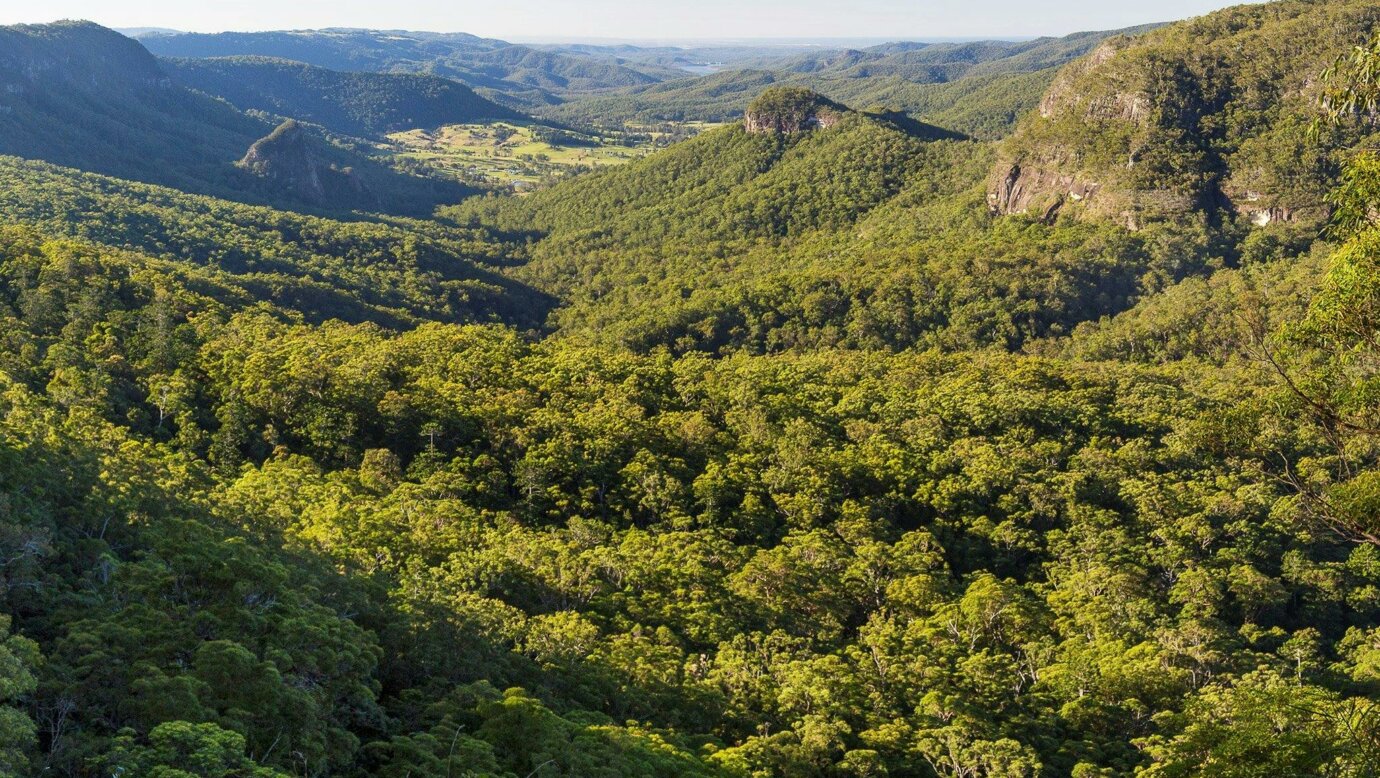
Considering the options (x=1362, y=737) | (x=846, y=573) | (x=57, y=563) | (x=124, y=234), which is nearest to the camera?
(x=1362, y=737)

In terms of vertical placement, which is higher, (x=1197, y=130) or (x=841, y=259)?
(x=1197, y=130)

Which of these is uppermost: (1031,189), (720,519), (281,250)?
(1031,189)

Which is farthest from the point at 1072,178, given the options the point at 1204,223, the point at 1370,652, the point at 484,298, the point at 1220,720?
the point at 1220,720

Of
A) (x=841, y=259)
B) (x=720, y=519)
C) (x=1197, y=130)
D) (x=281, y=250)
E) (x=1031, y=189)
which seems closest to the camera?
(x=720, y=519)

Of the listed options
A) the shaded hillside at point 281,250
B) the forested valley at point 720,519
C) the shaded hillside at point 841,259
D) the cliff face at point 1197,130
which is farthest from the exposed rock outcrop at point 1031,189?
the shaded hillside at point 281,250

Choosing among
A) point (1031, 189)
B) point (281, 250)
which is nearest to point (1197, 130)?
point (1031, 189)

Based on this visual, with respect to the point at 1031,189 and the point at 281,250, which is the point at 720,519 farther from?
the point at 1031,189

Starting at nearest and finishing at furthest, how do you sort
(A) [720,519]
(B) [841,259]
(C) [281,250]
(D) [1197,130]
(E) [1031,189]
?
(A) [720,519] → (C) [281,250] → (D) [1197,130] → (B) [841,259] → (E) [1031,189]

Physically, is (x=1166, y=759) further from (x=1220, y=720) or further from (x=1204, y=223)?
(x=1204, y=223)

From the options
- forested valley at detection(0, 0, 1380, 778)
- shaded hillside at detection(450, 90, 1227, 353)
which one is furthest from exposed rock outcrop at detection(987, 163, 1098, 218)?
forested valley at detection(0, 0, 1380, 778)
